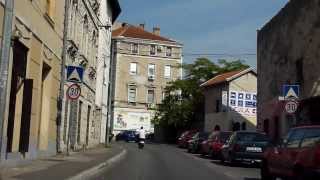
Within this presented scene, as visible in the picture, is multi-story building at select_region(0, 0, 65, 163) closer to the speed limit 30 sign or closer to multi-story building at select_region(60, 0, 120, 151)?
the speed limit 30 sign

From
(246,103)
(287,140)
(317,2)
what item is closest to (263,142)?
(317,2)

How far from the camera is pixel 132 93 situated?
98.4 metres

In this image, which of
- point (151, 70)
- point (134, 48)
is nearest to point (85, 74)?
point (134, 48)

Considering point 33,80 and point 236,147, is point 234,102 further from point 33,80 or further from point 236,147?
point 33,80

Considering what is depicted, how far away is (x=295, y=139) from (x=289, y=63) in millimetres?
21402

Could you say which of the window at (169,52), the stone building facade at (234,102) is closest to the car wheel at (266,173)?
the stone building facade at (234,102)

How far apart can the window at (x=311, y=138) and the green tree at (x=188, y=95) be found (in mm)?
62067

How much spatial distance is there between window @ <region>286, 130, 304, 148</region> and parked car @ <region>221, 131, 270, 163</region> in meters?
10.2

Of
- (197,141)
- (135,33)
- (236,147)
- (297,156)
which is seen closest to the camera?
(297,156)

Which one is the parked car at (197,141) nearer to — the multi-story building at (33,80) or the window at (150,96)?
the multi-story building at (33,80)

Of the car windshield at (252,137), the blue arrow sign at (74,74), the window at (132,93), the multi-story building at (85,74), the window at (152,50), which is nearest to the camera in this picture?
the blue arrow sign at (74,74)

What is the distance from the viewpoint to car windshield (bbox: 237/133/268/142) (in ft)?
88.6

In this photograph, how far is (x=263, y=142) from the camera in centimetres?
2686

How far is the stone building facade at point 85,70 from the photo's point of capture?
30.3 metres
